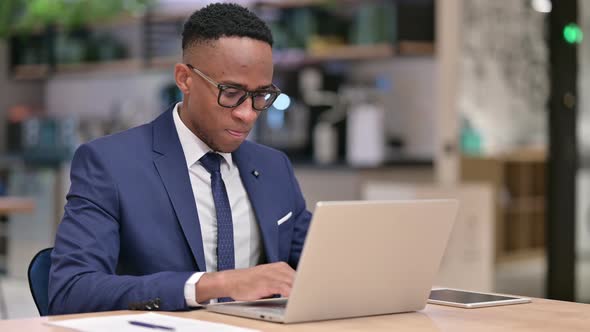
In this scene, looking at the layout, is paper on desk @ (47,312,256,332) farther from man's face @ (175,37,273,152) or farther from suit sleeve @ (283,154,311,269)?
suit sleeve @ (283,154,311,269)

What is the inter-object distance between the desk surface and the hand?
5 cm

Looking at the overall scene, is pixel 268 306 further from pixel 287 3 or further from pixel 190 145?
pixel 287 3

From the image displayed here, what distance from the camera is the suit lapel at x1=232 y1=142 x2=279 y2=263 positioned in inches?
90.9

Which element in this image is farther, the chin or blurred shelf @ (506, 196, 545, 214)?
blurred shelf @ (506, 196, 545, 214)

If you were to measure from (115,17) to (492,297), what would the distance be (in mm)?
6497

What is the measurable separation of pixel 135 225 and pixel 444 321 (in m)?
0.69

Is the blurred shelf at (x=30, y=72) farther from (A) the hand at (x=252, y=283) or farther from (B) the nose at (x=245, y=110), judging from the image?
(A) the hand at (x=252, y=283)

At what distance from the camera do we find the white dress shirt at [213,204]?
2.25m

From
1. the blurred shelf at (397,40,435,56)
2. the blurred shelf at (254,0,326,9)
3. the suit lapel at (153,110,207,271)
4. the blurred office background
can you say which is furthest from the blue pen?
the blurred shelf at (254,0,326,9)

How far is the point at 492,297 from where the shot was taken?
2.12 metres

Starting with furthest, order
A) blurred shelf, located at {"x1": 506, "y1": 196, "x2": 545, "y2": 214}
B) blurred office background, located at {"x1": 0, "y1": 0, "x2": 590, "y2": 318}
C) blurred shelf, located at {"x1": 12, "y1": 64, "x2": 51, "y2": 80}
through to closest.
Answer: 1. blurred shelf, located at {"x1": 12, "y1": 64, "x2": 51, "y2": 80}
2. blurred shelf, located at {"x1": 506, "y1": 196, "x2": 545, "y2": 214}
3. blurred office background, located at {"x1": 0, "y1": 0, "x2": 590, "y2": 318}

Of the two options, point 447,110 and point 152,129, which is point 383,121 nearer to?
point 447,110

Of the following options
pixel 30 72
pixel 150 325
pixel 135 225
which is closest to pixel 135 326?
pixel 150 325

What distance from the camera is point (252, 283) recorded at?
6.07 ft
